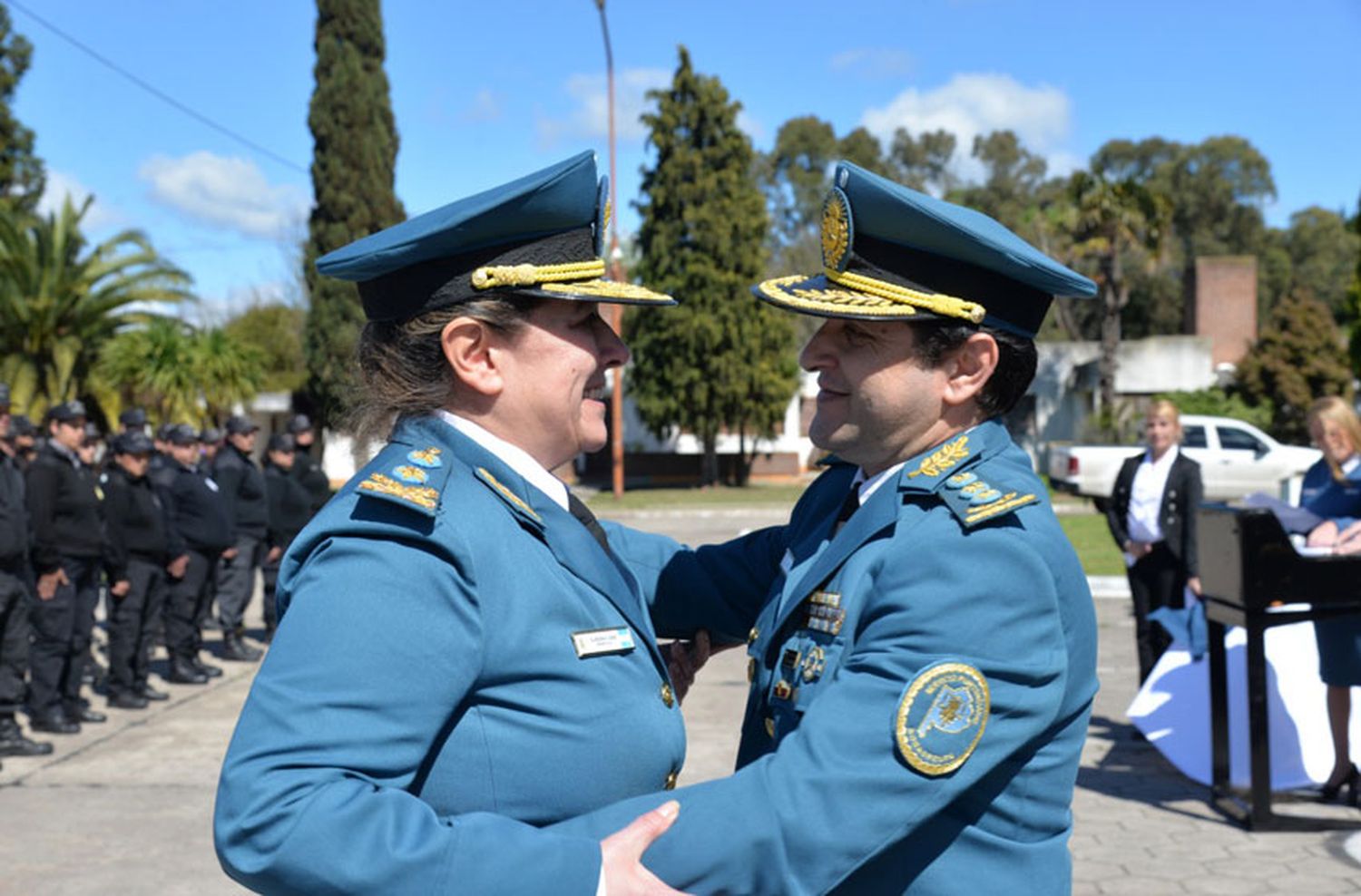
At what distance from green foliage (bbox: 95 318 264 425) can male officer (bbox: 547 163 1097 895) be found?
26.2m

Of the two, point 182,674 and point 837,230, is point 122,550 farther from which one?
point 837,230

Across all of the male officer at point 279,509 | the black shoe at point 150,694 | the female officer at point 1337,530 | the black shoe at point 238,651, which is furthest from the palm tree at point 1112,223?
the black shoe at point 150,694

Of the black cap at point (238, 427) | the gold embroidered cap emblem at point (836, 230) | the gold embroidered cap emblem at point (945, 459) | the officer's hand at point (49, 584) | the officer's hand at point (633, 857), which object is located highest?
the gold embroidered cap emblem at point (836, 230)

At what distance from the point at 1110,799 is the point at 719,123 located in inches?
1150

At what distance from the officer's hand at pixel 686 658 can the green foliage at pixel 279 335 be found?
42565mm

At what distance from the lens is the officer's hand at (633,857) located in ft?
5.26

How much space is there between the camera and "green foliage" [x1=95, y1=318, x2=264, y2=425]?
26406 millimetres

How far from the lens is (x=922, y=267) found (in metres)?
2.13

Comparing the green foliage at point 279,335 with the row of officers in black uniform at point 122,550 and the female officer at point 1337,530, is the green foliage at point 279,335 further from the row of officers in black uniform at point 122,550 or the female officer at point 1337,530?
the female officer at point 1337,530

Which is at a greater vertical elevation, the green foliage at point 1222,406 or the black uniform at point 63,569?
the green foliage at point 1222,406

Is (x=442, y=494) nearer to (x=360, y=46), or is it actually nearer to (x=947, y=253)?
(x=947, y=253)

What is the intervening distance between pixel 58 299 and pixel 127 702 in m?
18.1

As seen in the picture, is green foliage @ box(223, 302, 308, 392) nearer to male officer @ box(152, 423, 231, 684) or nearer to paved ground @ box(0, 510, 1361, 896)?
male officer @ box(152, 423, 231, 684)


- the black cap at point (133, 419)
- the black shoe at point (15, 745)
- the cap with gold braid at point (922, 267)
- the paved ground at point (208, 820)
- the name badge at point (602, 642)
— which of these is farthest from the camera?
the black cap at point (133, 419)
